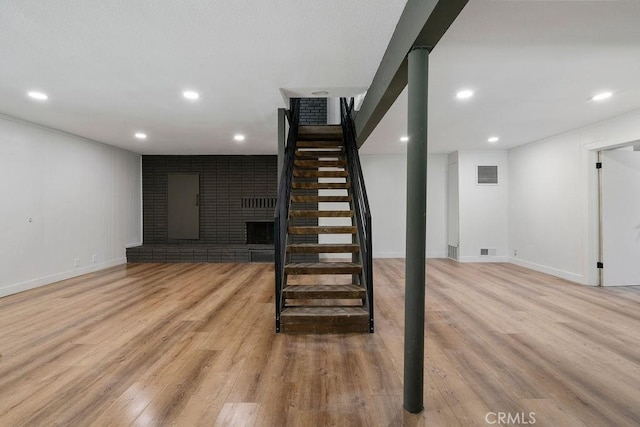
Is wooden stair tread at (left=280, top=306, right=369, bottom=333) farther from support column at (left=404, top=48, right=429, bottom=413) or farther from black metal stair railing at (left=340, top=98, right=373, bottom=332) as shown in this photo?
support column at (left=404, top=48, right=429, bottom=413)

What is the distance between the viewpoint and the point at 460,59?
2.73 meters

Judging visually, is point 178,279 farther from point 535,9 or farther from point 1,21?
point 535,9

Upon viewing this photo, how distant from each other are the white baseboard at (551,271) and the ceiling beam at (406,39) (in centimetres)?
452

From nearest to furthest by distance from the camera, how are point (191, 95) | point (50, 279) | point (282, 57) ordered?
1. point (282, 57)
2. point (191, 95)
3. point (50, 279)

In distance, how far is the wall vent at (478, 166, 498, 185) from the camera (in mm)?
7004

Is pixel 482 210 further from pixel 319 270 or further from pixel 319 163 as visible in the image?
pixel 319 270

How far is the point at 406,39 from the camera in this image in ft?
6.77

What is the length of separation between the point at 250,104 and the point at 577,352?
4388 millimetres

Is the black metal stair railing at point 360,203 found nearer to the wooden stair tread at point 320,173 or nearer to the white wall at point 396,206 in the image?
the wooden stair tread at point 320,173

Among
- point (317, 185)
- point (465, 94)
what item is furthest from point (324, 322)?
point (465, 94)

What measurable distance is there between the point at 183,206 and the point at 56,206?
9.05 ft

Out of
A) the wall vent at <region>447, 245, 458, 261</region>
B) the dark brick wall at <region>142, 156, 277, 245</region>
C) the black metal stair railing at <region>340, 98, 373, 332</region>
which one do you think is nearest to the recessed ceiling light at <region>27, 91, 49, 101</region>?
the black metal stair railing at <region>340, 98, 373, 332</region>

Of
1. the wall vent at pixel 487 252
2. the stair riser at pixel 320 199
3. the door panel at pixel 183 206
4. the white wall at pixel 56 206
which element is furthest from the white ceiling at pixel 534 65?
the white wall at pixel 56 206

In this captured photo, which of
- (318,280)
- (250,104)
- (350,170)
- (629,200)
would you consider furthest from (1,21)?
(629,200)
